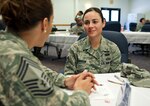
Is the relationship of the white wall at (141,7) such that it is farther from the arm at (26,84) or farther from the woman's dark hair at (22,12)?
the arm at (26,84)

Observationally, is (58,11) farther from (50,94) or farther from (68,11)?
(50,94)

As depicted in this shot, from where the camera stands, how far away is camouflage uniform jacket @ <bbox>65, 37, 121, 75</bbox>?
1912 millimetres

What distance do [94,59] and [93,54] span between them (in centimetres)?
4

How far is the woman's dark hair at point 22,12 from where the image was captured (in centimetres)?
77

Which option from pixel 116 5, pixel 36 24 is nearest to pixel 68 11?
pixel 116 5

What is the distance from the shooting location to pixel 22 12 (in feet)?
2.53

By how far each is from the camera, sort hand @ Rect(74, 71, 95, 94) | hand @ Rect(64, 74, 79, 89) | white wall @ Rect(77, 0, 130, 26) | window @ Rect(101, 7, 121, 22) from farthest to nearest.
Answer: window @ Rect(101, 7, 121, 22) < white wall @ Rect(77, 0, 130, 26) < hand @ Rect(64, 74, 79, 89) < hand @ Rect(74, 71, 95, 94)

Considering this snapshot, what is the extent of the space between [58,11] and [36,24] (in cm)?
902

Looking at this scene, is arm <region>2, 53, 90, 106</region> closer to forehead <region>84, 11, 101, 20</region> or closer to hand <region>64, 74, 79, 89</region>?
hand <region>64, 74, 79, 89</region>

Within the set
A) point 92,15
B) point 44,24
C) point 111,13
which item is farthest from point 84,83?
point 111,13

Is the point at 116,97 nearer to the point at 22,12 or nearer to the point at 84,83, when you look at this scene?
the point at 84,83

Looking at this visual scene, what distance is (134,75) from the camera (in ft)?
4.97

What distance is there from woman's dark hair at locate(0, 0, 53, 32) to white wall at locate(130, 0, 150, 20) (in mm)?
10419


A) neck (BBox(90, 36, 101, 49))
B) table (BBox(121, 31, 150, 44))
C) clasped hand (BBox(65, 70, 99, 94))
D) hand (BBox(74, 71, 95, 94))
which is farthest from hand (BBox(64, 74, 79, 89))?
table (BBox(121, 31, 150, 44))
